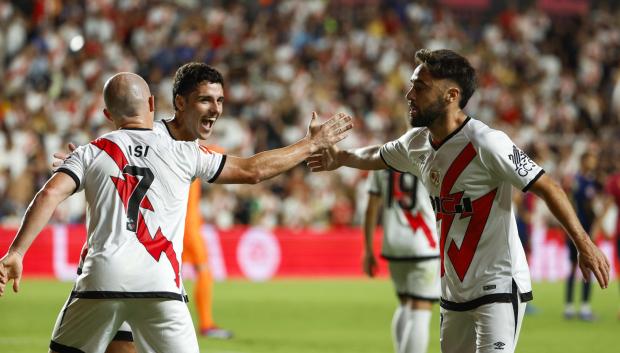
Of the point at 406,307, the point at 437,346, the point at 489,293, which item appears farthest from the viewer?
the point at 437,346

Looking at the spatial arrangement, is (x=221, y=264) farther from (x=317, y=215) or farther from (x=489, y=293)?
(x=489, y=293)

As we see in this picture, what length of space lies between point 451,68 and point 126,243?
7.35 feet

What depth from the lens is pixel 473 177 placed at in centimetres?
594

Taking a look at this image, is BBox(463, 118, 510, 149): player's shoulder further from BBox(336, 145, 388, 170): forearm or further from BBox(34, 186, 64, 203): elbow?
BBox(34, 186, 64, 203): elbow

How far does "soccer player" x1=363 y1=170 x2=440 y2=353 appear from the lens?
8391mm

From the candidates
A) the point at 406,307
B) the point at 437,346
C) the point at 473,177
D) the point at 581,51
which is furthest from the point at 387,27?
the point at 473,177

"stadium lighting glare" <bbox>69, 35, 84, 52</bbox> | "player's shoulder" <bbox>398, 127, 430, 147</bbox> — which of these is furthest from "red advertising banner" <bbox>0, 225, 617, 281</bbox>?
"player's shoulder" <bbox>398, 127, 430, 147</bbox>

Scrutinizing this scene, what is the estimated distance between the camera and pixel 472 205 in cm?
596

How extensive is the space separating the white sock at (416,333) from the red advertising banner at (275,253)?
1075cm

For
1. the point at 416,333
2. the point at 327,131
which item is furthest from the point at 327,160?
the point at 416,333

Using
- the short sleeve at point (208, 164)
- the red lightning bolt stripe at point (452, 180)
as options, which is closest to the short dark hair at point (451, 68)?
the red lightning bolt stripe at point (452, 180)

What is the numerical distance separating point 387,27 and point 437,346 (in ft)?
52.1

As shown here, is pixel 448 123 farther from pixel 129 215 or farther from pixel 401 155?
pixel 129 215

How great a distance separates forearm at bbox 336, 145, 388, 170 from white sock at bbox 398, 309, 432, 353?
2015mm
